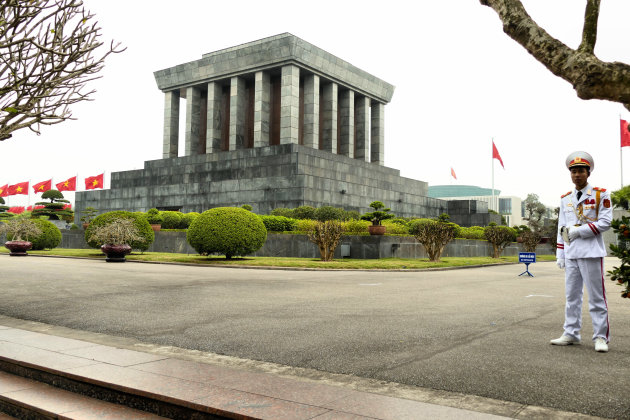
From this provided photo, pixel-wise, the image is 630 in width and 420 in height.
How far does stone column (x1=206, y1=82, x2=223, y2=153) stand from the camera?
48.1 metres

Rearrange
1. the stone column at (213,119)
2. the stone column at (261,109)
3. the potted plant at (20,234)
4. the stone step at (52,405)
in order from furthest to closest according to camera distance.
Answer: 1. the stone column at (213,119)
2. the stone column at (261,109)
3. the potted plant at (20,234)
4. the stone step at (52,405)

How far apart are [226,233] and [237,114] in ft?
87.3

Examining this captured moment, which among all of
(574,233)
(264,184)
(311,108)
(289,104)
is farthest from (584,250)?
(311,108)

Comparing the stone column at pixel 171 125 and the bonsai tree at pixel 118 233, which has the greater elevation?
A: the stone column at pixel 171 125

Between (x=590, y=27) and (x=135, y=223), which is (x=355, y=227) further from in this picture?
(x=590, y=27)

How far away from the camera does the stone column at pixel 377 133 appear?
180ft

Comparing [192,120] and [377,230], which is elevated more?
[192,120]

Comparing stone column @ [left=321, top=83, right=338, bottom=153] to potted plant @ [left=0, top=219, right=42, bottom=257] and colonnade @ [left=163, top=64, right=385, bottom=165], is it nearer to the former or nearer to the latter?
colonnade @ [left=163, top=64, right=385, bottom=165]

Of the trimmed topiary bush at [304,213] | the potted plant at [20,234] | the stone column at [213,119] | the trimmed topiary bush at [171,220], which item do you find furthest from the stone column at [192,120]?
the trimmed topiary bush at [304,213]

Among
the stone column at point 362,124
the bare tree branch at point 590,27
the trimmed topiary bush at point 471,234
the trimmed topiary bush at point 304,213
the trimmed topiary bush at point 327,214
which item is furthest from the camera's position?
the stone column at point 362,124

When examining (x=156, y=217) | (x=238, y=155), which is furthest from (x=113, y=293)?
(x=238, y=155)

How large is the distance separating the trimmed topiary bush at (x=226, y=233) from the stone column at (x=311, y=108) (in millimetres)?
22989

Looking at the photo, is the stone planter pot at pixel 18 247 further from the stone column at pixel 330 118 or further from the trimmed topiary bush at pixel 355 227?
the stone column at pixel 330 118

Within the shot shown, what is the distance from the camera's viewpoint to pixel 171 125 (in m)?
52.0
